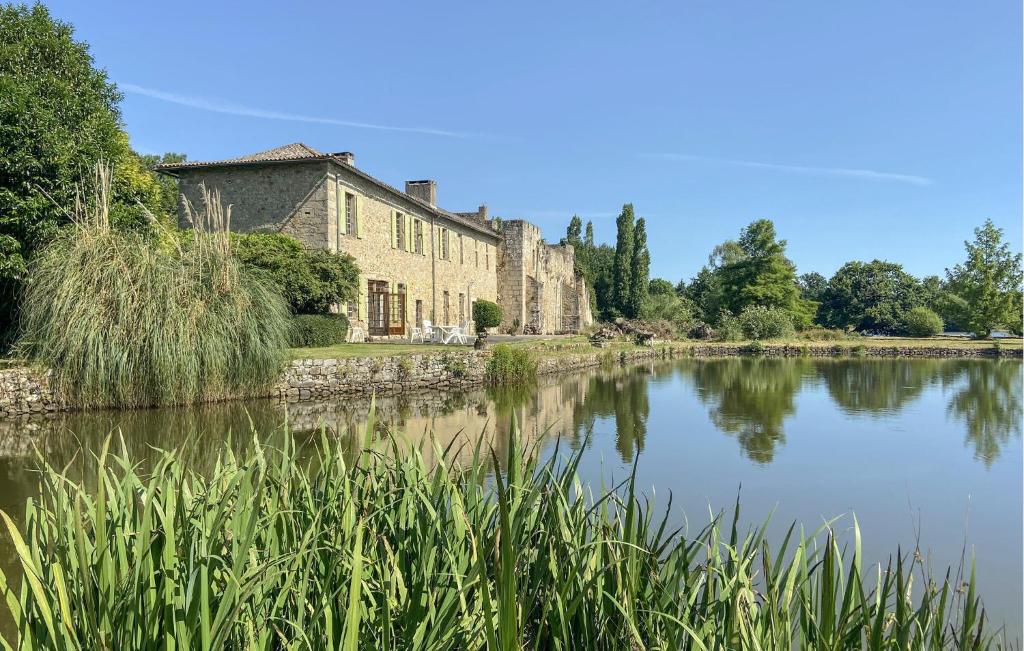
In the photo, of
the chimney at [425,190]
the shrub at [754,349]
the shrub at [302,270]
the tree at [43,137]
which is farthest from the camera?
the shrub at [754,349]

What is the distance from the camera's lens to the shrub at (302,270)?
14453 mm

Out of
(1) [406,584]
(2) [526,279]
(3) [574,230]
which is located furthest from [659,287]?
(1) [406,584]

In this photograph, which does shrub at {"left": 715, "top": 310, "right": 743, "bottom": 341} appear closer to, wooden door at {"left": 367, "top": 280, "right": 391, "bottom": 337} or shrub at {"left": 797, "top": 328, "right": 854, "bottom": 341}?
shrub at {"left": 797, "top": 328, "right": 854, "bottom": 341}

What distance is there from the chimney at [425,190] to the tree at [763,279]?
69.1 feet

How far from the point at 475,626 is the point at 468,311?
1014 inches

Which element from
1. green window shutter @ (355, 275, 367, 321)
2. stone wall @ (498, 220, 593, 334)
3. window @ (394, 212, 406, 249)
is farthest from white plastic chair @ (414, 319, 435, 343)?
stone wall @ (498, 220, 593, 334)

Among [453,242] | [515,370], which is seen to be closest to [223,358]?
[515,370]

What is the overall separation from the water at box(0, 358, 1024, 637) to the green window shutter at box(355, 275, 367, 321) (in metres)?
6.58

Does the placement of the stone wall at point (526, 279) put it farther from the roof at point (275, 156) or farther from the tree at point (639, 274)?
the roof at point (275, 156)

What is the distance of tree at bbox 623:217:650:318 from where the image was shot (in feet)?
137

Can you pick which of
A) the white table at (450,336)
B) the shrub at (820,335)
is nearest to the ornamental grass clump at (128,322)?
the white table at (450,336)

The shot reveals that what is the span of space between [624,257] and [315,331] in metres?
29.7

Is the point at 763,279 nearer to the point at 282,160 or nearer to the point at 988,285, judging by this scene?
the point at 988,285

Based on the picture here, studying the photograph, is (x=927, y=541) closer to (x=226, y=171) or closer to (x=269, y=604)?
(x=269, y=604)
